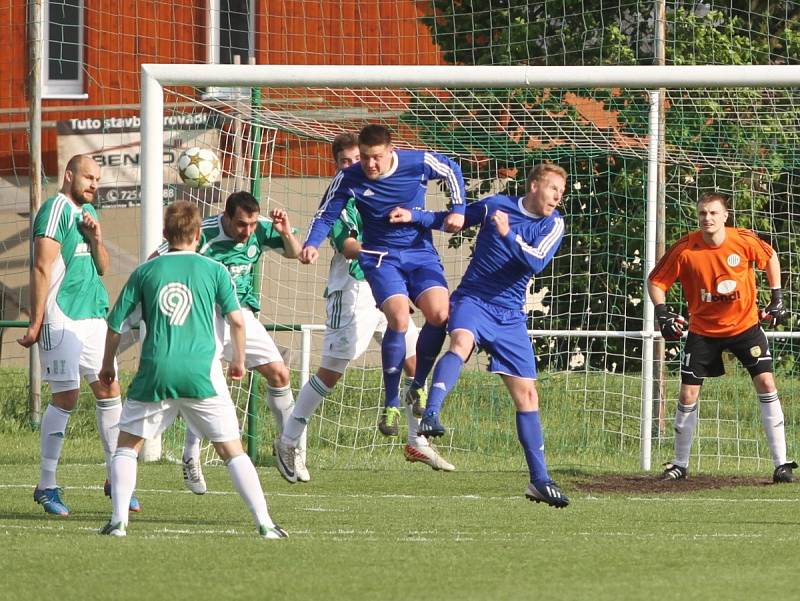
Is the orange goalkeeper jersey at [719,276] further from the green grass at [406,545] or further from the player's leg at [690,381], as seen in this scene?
the green grass at [406,545]

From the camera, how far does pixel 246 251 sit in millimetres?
9070

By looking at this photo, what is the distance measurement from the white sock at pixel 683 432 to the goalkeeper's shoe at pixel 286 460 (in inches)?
127

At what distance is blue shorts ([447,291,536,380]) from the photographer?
329 inches

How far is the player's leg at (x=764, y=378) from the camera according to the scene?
11008mm

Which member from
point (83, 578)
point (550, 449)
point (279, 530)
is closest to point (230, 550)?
point (279, 530)

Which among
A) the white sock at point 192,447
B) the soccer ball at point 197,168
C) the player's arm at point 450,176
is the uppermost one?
the soccer ball at point 197,168

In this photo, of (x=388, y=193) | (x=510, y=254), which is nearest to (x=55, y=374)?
(x=388, y=193)

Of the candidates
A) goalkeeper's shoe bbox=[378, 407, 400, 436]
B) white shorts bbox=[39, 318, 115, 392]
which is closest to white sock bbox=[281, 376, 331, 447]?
goalkeeper's shoe bbox=[378, 407, 400, 436]

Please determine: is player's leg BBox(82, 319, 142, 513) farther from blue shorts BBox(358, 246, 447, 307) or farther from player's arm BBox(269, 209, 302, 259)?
blue shorts BBox(358, 246, 447, 307)

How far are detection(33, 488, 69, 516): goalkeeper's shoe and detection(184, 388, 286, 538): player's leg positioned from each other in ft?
5.65

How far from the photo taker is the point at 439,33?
15469mm

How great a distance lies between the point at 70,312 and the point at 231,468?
79.7 inches

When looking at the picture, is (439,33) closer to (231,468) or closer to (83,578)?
(231,468)

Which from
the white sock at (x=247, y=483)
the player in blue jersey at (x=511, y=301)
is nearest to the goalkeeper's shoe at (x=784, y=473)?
the player in blue jersey at (x=511, y=301)
